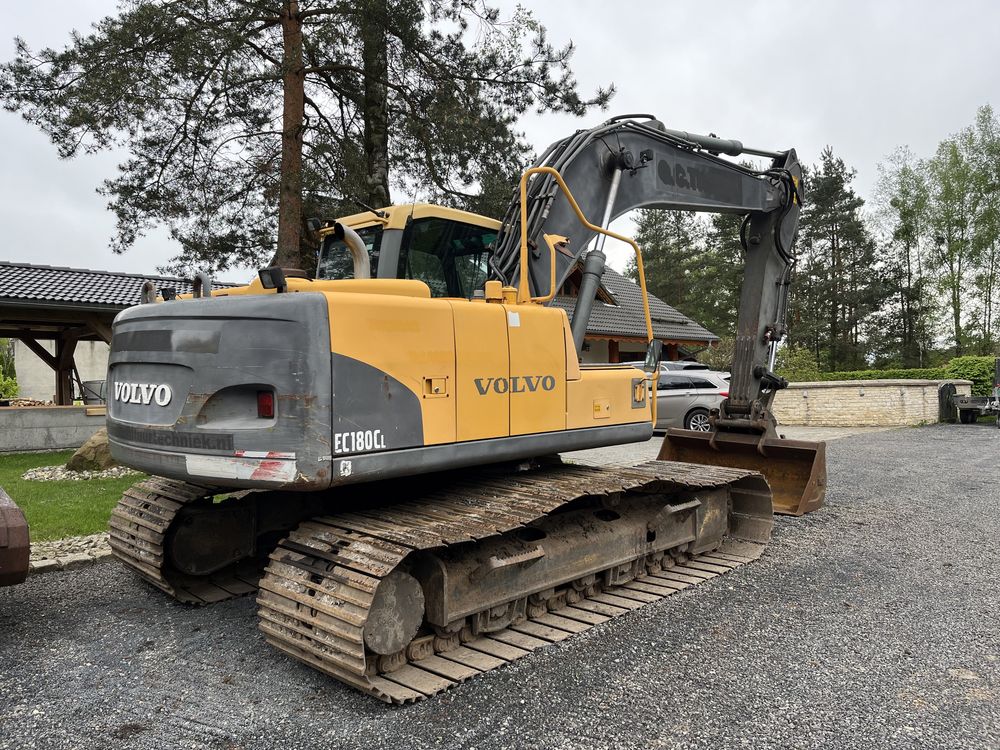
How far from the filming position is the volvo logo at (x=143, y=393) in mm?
3576

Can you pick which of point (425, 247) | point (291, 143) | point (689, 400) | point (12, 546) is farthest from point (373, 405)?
point (689, 400)

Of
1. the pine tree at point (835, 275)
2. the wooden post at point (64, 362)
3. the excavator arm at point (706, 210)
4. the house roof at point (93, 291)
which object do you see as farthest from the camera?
the pine tree at point (835, 275)

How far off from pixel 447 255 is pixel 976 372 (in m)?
22.5

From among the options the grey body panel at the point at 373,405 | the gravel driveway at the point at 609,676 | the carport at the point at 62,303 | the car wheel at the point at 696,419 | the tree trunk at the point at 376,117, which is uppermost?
the tree trunk at the point at 376,117

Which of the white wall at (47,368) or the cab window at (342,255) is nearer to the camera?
the cab window at (342,255)

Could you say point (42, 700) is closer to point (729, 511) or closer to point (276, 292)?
point (276, 292)

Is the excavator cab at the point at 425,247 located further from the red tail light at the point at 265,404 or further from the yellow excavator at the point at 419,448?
the red tail light at the point at 265,404

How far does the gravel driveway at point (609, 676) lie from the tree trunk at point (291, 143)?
512 centimetres

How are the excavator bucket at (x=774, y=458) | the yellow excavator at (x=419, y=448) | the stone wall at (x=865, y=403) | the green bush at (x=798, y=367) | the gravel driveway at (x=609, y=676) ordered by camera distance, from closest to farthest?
the gravel driveway at (x=609, y=676)
the yellow excavator at (x=419, y=448)
the excavator bucket at (x=774, y=458)
the stone wall at (x=865, y=403)
the green bush at (x=798, y=367)

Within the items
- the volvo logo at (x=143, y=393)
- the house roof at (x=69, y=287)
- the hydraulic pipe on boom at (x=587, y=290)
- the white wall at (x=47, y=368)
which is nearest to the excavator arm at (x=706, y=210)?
the hydraulic pipe on boom at (x=587, y=290)

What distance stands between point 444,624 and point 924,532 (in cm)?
514

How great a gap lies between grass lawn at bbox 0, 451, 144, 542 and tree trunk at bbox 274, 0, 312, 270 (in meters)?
3.47

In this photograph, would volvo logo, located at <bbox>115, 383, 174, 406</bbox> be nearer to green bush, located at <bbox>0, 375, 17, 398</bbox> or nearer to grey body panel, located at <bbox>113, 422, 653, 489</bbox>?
grey body panel, located at <bbox>113, 422, 653, 489</bbox>

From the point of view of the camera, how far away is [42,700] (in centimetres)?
332
